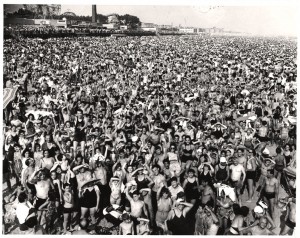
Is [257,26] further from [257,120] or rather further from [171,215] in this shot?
[171,215]

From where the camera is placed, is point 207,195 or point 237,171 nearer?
point 207,195

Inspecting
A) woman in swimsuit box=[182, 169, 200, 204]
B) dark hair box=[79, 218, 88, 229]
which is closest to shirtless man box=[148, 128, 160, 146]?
woman in swimsuit box=[182, 169, 200, 204]

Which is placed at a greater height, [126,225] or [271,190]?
[271,190]

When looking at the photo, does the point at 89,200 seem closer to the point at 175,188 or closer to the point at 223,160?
the point at 175,188

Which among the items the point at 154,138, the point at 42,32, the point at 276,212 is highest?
the point at 42,32

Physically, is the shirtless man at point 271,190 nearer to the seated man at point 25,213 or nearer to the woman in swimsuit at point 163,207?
the woman in swimsuit at point 163,207

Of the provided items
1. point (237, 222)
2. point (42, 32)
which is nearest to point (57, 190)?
point (237, 222)

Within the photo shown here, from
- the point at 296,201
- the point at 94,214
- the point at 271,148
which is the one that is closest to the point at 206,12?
the point at 271,148
